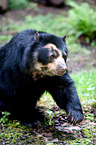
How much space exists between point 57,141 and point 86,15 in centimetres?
995

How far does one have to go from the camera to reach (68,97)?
4215mm

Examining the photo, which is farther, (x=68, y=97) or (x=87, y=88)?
(x=87, y=88)

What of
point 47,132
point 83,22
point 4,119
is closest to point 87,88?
point 47,132

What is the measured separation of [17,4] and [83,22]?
583cm

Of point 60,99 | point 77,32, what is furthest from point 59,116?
point 77,32

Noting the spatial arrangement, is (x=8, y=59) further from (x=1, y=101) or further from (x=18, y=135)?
(x=18, y=135)

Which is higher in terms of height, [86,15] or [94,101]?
[86,15]

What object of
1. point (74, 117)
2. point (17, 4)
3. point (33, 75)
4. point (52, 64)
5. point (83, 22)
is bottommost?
point (74, 117)

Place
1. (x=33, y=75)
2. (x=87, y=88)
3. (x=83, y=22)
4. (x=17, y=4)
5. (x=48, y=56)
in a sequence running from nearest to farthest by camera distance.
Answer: (x=48, y=56) → (x=33, y=75) → (x=87, y=88) → (x=83, y=22) → (x=17, y=4)

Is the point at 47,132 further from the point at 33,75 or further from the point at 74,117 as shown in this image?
the point at 33,75

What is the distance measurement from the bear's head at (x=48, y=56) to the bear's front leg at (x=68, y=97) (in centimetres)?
38

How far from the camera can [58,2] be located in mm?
15914

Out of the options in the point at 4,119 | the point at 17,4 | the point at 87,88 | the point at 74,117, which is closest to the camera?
the point at 74,117

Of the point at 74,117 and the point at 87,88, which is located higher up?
the point at 87,88
